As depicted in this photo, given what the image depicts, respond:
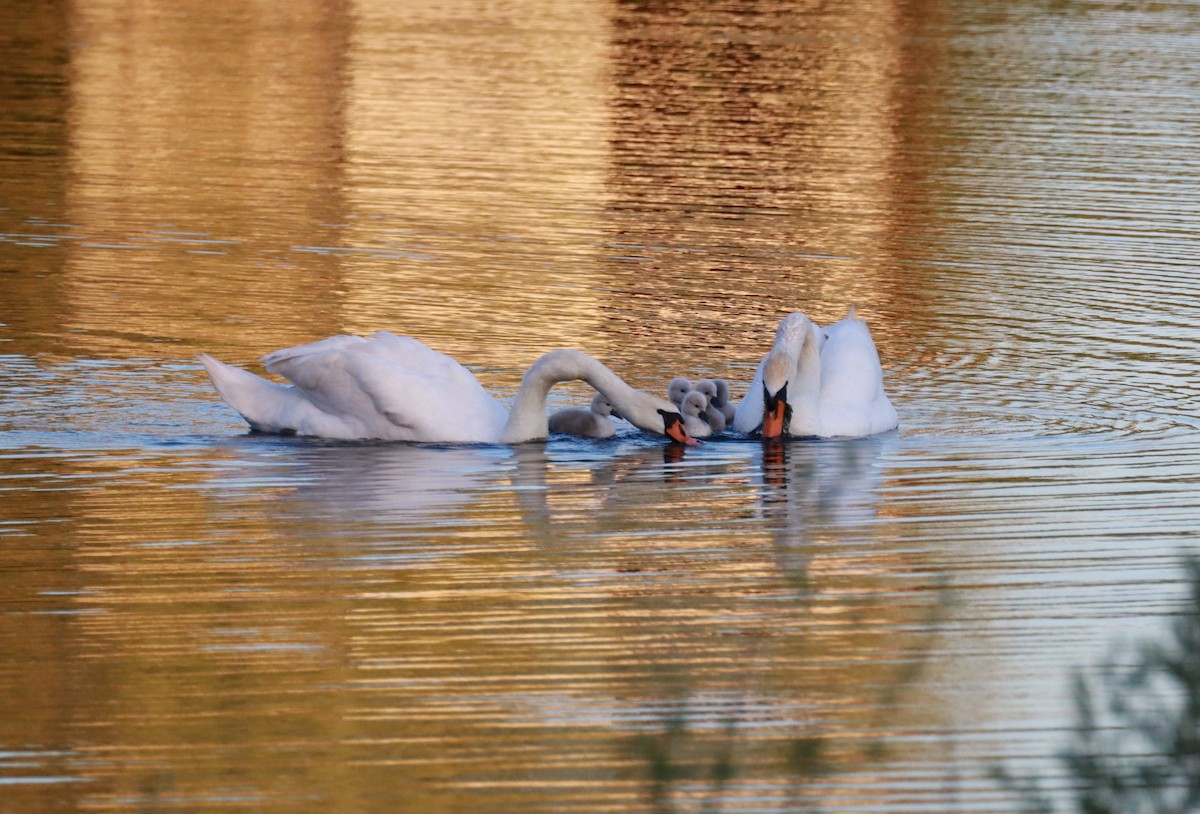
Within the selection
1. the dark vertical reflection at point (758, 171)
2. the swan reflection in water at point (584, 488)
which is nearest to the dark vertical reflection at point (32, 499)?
the swan reflection in water at point (584, 488)

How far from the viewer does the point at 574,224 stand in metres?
19.9

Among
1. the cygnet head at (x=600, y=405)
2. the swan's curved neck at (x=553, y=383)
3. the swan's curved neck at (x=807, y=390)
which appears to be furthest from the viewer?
the cygnet head at (x=600, y=405)

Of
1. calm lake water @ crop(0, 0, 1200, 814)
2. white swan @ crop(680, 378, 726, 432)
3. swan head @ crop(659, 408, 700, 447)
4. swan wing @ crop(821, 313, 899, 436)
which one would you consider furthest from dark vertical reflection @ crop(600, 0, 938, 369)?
swan head @ crop(659, 408, 700, 447)

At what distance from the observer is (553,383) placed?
40.7 ft

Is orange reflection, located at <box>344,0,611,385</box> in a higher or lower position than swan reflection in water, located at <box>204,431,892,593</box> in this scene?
higher

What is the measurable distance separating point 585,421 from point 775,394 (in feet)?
3.76

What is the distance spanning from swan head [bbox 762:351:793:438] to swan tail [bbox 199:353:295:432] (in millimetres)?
2749

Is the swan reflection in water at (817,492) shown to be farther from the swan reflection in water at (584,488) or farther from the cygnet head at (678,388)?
the cygnet head at (678,388)

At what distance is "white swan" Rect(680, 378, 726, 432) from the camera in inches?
511

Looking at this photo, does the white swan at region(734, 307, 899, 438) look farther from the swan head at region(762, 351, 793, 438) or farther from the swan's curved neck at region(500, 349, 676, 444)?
the swan's curved neck at region(500, 349, 676, 444)

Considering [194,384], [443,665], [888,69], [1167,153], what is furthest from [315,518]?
[888,69]

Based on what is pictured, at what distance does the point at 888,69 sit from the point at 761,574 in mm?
25168

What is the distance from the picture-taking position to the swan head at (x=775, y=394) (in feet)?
41.1

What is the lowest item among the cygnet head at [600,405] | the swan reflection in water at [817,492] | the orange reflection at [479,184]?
the swan reflection in water at [817,492]
